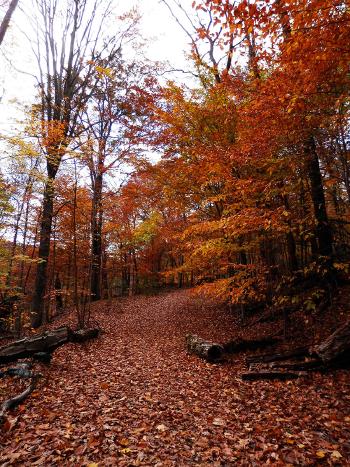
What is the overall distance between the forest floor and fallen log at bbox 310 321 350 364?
340 millimetres

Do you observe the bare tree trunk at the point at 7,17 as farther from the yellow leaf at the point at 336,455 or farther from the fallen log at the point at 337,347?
the yellow leaf at the point at 336,455

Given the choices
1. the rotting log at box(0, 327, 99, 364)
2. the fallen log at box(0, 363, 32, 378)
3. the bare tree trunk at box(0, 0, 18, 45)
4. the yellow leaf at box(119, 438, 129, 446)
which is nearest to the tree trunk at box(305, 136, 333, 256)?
the yellow leaf at box(119, 438, 129, 446)

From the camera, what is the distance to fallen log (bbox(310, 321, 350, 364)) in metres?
6.48

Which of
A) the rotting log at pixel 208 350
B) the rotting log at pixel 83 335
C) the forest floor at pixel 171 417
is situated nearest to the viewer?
the forest floor at pixel 171 417

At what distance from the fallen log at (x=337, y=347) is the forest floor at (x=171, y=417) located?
1.11 ft

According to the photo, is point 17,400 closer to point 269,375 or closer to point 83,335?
point 83,335

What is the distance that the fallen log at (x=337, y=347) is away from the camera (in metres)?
6.48

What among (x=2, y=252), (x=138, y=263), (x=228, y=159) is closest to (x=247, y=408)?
(x=228, y=159)

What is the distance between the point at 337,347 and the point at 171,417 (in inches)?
163

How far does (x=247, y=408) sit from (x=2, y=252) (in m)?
10.8

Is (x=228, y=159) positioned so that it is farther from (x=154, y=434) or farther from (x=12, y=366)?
(x=12, y=366)

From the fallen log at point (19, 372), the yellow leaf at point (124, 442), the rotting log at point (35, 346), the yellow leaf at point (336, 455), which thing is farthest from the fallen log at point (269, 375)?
the rotting log at point (35, 346)

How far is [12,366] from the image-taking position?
7.05 m

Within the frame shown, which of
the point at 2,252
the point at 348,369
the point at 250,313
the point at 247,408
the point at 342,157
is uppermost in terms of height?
the point at 342,157
